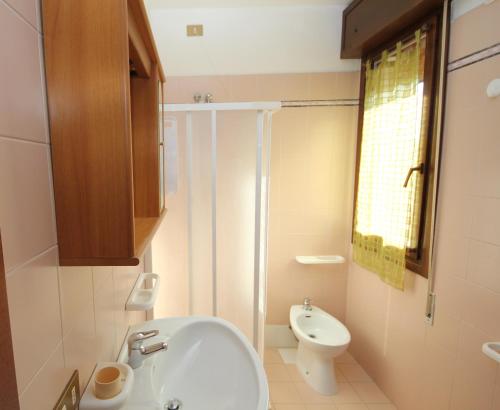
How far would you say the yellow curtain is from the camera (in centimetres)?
146

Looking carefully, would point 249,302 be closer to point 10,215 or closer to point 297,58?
point 10,215

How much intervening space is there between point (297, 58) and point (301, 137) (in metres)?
0.58

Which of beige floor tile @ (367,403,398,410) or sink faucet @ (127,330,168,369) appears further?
beige floor tile @ (367,403,398,410)

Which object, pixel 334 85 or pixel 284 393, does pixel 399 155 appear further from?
pixel 284 393

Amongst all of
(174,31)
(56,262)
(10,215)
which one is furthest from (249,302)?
(174,31)

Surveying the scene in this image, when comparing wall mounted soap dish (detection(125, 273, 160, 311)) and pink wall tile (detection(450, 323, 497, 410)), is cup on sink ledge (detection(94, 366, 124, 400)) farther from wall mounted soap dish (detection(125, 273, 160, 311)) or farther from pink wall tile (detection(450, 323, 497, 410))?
pink wall tile (detection(450, 323, 497, 410))

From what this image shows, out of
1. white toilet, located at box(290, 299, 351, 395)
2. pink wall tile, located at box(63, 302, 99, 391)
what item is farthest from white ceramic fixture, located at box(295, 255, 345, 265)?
pink wall tile, located at box(63, 302, 99, 391)

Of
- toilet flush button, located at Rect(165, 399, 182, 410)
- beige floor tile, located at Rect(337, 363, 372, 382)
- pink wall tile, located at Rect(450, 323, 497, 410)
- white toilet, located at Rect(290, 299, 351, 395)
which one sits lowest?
beige floor tile, located at Rect(337, 363, 372, 382)

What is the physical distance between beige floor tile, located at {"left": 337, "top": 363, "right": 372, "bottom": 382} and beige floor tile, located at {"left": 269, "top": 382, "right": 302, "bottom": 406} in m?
0.42

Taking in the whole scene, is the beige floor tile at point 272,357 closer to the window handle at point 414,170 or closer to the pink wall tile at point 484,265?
the pink wall tile at point 484,265

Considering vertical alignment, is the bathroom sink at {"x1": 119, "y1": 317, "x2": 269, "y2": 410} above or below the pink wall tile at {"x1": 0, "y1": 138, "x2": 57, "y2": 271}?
below

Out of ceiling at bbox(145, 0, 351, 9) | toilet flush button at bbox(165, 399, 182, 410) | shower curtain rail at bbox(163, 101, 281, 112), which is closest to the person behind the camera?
toilet flush button at bbox(165, 399, 182, 410)

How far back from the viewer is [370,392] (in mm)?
1776

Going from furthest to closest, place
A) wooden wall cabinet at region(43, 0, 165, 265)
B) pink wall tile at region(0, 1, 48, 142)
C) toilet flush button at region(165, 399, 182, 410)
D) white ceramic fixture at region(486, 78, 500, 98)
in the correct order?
white ceramic fixture at region(486, 78, 500, 98)
toilet flush button at region(165, 399, 182, 410)
wooden wall cabinet at region(43, 0, 165, 265)
pink wall tile at region(0, 1, 48, 142)
